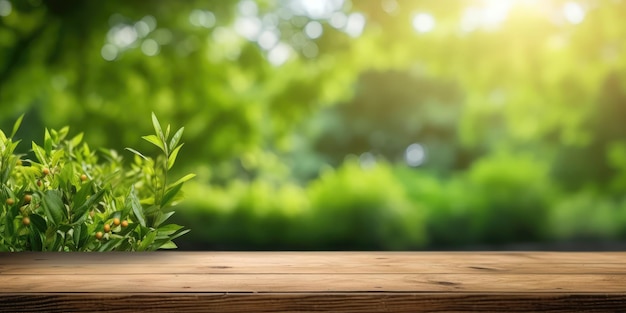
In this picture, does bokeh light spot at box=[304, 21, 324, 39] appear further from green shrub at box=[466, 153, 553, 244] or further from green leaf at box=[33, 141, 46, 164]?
green leaf at box=[33, 141, 46, 164]

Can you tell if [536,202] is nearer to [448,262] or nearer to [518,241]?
[518,241]

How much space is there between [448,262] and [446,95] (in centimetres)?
2060

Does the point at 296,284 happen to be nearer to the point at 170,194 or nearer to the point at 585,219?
the point at 170,194

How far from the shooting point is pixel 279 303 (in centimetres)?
132

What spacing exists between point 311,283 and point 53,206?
785mm

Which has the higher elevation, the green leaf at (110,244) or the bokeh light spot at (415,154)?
the bokeh light spot at (415,154)

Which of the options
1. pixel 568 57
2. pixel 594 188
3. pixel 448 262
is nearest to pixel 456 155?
pixel 594 188

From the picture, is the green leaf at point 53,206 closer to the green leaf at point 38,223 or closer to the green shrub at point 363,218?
the green leaf at point 38,223

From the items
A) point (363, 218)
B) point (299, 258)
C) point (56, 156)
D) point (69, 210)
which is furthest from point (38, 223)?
point (363, 218)

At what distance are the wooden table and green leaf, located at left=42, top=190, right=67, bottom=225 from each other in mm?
103

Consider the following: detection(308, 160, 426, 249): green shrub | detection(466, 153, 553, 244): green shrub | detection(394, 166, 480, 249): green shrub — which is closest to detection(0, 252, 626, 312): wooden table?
detection(308, 160, 426, 249): green shrub

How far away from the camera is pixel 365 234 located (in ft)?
32.1

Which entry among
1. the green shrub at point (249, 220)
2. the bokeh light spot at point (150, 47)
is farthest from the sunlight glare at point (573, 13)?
the bokeh light spot at point (150, 47)

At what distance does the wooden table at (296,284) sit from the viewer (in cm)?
131
